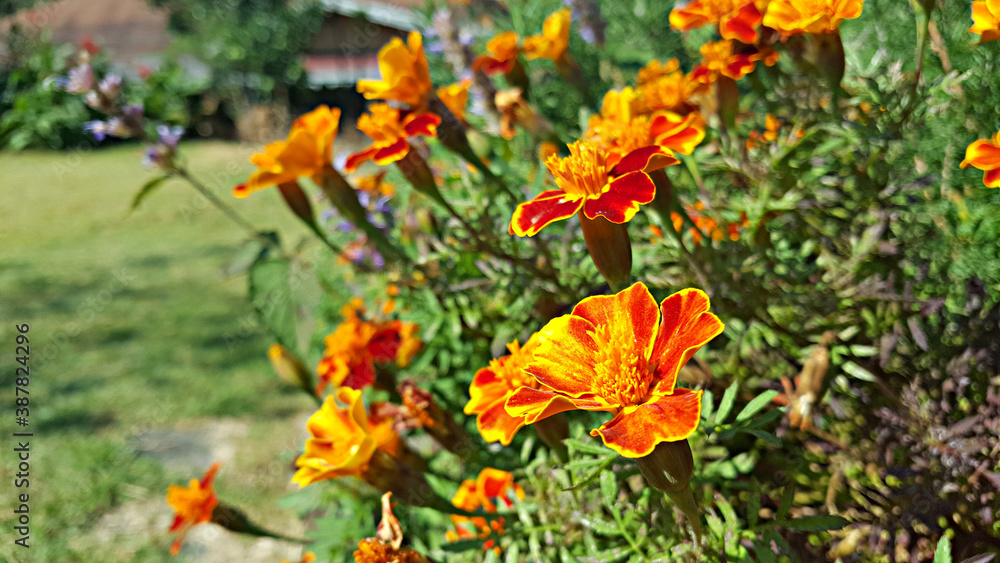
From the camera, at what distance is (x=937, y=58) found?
103 centimetres

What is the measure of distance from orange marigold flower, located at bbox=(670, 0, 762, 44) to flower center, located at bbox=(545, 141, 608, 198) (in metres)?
0.31

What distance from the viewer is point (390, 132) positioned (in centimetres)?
85

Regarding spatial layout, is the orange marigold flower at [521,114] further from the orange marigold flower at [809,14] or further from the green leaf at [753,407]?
the green leaf at [753,407]

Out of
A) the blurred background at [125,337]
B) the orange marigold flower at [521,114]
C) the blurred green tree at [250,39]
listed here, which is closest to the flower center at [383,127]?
the orange marigold flower at [521,114]

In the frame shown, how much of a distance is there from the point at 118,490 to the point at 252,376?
85 cm

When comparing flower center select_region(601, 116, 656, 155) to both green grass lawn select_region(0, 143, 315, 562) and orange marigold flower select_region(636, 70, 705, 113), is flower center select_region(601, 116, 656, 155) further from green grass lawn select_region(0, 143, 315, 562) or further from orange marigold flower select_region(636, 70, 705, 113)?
green grass lawn select_region(0, 143, 315, 562)

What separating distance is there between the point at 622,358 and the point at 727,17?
1.70ft

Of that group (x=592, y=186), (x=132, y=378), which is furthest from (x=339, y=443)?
(x=132, y=378)

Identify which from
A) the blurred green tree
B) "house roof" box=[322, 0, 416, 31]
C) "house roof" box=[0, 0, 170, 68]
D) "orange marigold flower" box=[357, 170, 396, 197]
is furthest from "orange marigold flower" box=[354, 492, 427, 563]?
"house roof" box=[0, 0, 170, 68]

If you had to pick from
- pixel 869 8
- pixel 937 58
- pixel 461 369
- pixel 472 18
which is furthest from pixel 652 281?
pixel 472 18

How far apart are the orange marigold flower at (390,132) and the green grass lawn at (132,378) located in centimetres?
59

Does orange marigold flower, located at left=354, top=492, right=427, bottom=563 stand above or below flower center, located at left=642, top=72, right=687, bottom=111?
below

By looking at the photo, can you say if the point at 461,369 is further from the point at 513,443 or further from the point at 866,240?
the point at 866,240

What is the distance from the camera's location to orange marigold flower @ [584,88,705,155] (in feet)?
2.26
